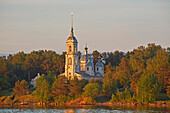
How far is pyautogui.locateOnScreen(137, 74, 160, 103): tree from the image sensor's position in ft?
279

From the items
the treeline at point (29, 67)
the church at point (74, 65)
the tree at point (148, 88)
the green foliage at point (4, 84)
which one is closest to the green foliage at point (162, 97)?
the tree at point (148, 88)

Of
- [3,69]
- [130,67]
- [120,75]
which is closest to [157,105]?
[120,75]

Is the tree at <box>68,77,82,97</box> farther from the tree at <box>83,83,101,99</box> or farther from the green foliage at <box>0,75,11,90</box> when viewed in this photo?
the green foliage at <box>0,75,11,90</box>

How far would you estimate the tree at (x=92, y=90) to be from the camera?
89.2 metres

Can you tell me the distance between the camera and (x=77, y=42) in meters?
111

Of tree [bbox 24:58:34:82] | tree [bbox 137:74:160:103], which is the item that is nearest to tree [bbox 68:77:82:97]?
tree [bbox 137:74:160:103]

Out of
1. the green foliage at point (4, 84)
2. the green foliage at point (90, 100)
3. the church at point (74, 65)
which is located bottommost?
the green foliage at point (90, 100)

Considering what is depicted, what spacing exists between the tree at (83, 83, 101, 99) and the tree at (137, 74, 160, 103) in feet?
28.4

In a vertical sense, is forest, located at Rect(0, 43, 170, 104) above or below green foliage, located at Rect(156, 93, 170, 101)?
above

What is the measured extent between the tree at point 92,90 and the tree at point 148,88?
8.65 m

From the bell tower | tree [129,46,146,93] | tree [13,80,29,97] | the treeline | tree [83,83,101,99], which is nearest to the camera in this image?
tree [83,83,101,99]

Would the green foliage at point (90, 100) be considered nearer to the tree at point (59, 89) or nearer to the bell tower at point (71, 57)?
the tree at point (59, 89)

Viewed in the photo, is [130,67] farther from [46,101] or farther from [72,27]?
[46,101]

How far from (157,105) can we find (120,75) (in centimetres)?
1873
